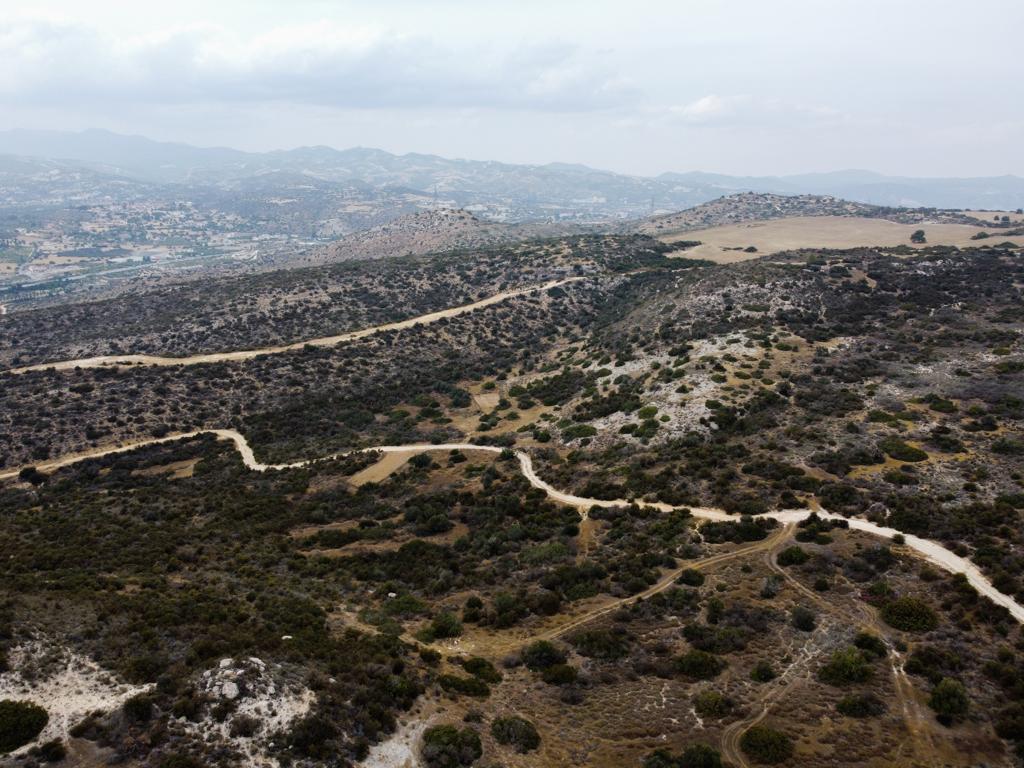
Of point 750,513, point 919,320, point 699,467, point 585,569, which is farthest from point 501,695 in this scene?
point 919,320

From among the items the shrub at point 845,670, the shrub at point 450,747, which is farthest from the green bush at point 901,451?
the shrub at point 450,747

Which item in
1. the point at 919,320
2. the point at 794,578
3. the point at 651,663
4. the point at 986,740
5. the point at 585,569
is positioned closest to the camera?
the point at 986,740

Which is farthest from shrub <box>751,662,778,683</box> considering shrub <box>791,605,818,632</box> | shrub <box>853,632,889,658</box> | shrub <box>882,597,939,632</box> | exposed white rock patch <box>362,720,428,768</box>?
exposed white rock patch <box>362,720,428,768</box>

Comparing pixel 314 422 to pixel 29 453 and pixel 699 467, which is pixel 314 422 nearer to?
pixel 29 453

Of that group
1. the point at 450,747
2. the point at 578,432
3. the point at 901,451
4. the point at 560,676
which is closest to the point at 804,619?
the point at 560,676

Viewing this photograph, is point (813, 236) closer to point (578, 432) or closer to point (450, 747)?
point (578, 432)

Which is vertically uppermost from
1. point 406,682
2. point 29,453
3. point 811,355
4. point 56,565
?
point 811,355

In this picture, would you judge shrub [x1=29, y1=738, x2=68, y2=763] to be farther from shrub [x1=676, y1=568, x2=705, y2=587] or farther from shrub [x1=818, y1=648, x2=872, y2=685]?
shrub [x1=818, y1=648, x2=872, y2=685]
